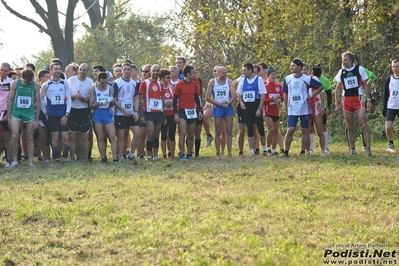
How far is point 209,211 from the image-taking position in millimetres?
8203

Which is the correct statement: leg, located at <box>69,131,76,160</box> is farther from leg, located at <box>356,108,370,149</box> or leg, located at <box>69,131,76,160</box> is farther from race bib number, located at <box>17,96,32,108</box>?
leg, located at <box>356,108,370,149</box>

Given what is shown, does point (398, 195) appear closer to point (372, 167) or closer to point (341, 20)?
point (372, 167)

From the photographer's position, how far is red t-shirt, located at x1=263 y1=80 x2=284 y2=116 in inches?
593

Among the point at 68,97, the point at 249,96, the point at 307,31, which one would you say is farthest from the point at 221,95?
the point at 307,31

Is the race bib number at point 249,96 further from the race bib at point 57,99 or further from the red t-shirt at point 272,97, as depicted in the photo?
the race bib at point 57,99

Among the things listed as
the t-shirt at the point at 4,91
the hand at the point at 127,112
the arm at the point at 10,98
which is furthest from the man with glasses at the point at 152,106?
the t-shirt at the point at 4,91

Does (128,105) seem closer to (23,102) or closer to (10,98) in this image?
(23,102)

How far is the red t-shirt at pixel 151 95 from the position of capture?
14281 millimetres

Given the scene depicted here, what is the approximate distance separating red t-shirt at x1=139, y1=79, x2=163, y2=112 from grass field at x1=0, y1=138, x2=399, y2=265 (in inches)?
85.7

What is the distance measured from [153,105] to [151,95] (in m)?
0.21

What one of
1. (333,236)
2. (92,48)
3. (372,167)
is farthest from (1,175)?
(92,48)

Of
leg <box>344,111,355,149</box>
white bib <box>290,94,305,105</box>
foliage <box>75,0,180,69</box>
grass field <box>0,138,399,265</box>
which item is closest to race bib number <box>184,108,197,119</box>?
white bib <box>290,94,305,105</box>

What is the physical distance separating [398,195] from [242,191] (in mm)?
2033

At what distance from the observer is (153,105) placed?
14320 mm
